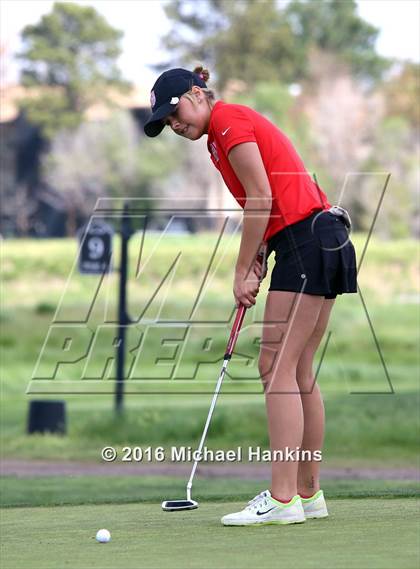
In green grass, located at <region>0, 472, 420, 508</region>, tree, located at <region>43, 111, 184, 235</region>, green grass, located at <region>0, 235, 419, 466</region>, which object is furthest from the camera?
tree, located at <region>43, 111, 184, 235</region>

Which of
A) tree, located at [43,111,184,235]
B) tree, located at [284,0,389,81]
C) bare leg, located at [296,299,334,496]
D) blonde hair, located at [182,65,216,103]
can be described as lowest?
tree, located at [43,111,184,235]

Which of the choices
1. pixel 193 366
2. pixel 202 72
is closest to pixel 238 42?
pixel 193 366

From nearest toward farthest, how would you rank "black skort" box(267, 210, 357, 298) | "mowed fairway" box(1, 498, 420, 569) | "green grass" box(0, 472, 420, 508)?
1. "mowed fairway" box(1, 498, 420, 569)
2. "black skort" box(267, 210, 357, 298)
3. "green grass" box(0, 472, 420, 508)

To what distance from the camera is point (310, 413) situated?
5980mm

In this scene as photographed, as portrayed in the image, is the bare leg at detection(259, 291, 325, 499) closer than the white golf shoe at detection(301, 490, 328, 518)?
Yes

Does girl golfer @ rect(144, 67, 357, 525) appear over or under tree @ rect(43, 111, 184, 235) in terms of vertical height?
over

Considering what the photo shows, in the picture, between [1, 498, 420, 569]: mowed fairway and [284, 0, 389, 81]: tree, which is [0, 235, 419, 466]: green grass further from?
[284, 0, 389, 81]: tree

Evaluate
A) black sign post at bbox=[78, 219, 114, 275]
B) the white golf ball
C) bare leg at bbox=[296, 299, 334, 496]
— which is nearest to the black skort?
bare leg at bbox=[296, 299, 334, 496]

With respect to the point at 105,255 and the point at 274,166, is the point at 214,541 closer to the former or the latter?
the point at 274,166

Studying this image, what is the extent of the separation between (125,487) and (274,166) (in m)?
5.68

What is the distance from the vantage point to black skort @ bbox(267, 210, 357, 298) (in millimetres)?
5684

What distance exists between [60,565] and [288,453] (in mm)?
1325

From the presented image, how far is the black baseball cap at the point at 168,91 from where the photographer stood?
5.79 meters

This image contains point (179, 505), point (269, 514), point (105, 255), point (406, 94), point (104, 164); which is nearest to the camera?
point (269, 514)
